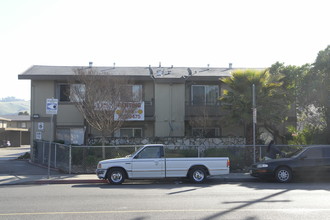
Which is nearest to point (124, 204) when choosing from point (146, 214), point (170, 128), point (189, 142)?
point (146, 214)

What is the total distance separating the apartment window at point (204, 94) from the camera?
23672mm

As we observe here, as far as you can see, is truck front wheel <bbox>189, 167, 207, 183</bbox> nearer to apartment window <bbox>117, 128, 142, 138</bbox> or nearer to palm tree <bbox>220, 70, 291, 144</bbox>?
palm tree <bbox>220, 70, 291, 144</bbox>

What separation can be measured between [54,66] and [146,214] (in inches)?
797

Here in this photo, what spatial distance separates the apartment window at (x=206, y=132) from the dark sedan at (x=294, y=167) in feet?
28.9

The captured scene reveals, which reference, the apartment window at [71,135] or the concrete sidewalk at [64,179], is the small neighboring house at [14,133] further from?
the concrete sidewalk at [64,179]

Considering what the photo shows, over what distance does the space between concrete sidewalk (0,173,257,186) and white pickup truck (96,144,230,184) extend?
1.16m

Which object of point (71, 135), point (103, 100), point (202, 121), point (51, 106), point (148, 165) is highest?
point (103, 100)

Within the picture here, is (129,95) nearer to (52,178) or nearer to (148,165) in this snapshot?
(52,178)

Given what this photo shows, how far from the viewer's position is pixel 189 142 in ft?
69.1

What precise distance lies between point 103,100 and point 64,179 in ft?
16.3

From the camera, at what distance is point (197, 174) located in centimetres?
1372

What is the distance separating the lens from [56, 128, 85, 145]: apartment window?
22906mm

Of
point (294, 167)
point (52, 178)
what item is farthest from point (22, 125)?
point (294, 167)

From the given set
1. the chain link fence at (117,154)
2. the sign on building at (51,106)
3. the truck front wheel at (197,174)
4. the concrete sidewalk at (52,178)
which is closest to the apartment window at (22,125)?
the chain link fence at (117,154)
